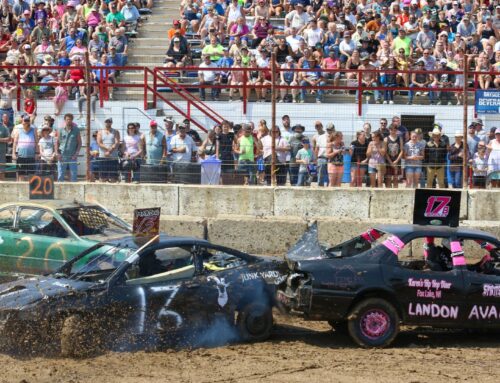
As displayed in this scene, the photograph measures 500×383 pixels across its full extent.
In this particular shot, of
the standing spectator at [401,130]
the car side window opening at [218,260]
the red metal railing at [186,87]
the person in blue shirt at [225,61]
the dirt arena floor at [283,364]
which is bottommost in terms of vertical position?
the dirt arena floor at [283,364]

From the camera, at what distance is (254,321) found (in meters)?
11.0

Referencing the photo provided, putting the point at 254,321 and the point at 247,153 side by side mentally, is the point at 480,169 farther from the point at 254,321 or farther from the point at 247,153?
the point at 254,321

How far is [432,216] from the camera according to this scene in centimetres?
1161

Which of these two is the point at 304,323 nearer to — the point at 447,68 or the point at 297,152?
the point at 297,152

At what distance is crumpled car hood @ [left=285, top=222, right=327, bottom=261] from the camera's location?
35.9 feet

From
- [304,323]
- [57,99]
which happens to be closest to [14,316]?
[304,323]

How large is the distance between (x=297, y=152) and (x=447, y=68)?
600 centimetres

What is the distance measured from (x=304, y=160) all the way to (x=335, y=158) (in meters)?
0.60

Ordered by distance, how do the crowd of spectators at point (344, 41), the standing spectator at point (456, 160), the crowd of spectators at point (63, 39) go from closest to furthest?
1. the standing spectator at point (456, 160)
2. the crowd of spectators at point (344, 41)
3. the crowd of spectators at point (63, 39)

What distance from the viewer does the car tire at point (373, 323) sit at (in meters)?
10.7

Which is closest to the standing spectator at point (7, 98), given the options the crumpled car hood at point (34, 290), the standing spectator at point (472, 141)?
the standing spectator at point (472, 141)

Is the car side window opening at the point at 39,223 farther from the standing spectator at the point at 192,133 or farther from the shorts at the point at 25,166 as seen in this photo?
the standing spectator at the point at 192,133

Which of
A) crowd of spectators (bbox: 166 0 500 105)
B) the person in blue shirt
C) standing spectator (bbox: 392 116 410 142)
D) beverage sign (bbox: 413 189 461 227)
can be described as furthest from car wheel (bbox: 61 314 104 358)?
the person in blue shirt

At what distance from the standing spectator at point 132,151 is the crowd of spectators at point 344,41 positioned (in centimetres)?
301
